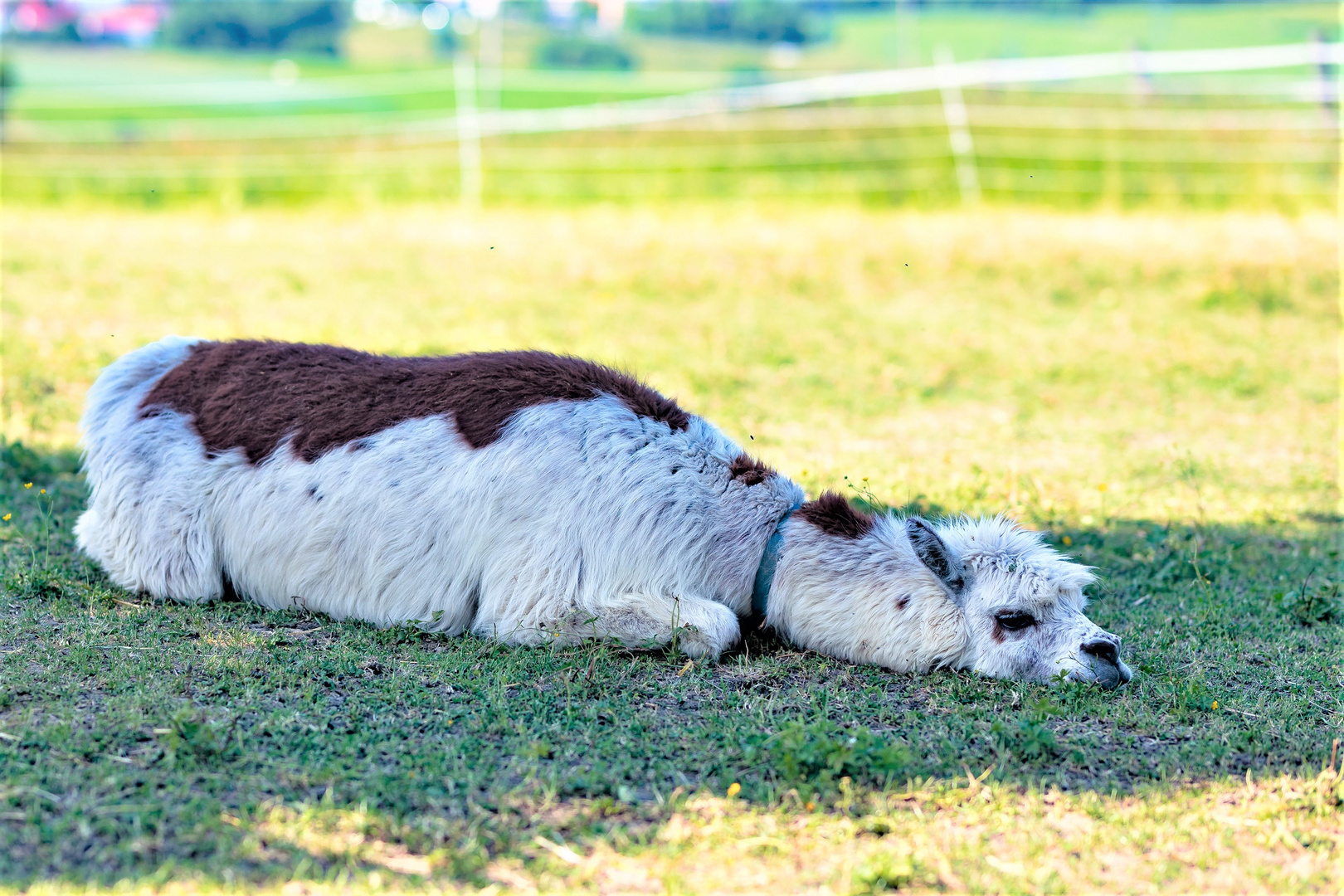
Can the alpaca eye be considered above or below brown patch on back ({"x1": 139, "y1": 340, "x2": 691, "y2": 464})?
below

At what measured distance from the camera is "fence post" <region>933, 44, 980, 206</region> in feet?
49.6

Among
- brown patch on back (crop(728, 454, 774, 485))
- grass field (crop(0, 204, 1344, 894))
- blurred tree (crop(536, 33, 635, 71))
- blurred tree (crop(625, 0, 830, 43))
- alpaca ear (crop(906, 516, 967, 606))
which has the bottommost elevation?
grass field (crop(0, 204, 1344, 894))

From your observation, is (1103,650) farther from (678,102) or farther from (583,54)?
(583,54)

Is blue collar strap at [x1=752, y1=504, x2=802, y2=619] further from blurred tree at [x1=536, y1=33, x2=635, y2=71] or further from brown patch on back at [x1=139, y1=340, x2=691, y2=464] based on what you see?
blurred tree at [x1=536, y1=33, x2=635, y2=71]

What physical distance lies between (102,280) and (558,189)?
607cm

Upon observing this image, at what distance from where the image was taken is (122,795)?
3043 millimetres

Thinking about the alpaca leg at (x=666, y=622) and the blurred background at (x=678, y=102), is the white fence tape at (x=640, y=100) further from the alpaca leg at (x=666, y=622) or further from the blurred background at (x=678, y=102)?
the alpaca leg at (x=666, y=622)

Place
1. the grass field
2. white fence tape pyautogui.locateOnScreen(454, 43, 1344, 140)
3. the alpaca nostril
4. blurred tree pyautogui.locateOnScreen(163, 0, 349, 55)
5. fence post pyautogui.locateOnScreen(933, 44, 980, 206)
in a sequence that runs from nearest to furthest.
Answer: the grass field → the alpaca nostril → white fence tape pyautogui.locateOnScreen(454, 43, 1344, 140) → fence post pyautogui.locateOnScreen(933, 44, 980, 206) → blurred tree pyautogui.locateOnScreen(163, 0, 349, 55)

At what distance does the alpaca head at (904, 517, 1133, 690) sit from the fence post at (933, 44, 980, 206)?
11467 millimetres

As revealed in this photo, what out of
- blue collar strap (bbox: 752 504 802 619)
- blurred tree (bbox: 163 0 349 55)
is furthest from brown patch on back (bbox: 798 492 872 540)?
blurred tree (bbox: 163 0 349 55)

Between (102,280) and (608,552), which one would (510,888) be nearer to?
(608,552)

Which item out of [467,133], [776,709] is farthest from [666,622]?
[467,133]

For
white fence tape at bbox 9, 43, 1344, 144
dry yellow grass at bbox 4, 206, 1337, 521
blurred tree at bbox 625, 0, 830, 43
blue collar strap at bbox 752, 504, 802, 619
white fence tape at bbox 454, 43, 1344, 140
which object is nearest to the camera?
blue collar strap at bbox 752, 504, 802, 619

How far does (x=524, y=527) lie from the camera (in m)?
4.23
